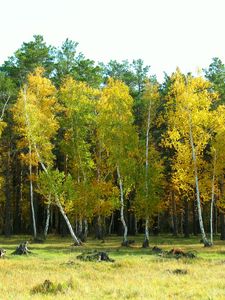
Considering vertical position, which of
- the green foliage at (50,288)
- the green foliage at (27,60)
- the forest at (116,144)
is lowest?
the green foliage at (50,288)

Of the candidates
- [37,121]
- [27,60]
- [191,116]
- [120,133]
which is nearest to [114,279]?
[191,116]

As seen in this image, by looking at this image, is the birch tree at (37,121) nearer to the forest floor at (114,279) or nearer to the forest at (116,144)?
the forest at (116,144)

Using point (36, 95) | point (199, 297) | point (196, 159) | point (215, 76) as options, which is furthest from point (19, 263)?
point (215, 76)

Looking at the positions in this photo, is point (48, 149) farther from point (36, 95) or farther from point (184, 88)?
point (184, 88)

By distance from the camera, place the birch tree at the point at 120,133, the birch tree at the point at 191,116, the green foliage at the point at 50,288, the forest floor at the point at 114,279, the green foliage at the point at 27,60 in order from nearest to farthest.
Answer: the forest floor at the point at 114,279
the green foliage at the point at 50,288
the birch tree at the point at 191,116
the birch tree at the point at 120,133
the green foliage at the point at 27,60

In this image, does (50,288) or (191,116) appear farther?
(191,116)

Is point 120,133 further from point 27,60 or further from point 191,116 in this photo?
point 27,60

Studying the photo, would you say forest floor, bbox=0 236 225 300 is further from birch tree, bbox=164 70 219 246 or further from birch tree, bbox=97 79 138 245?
birch tree, bbox=97 79 138 245

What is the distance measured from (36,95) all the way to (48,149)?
19.1 feet

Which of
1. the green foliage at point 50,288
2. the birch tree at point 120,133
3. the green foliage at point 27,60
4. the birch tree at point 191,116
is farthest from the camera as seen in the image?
the green foliage at point 27,60

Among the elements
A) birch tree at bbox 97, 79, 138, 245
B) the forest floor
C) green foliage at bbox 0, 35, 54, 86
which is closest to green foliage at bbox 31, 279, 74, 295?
the forest floor

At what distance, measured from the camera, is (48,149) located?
3997cm

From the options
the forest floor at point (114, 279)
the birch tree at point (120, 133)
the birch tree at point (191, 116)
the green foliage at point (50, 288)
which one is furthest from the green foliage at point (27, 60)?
the green foliage at point (50, 288)

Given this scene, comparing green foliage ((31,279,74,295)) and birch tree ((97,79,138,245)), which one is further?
birch tree ((97,79,138,245))
